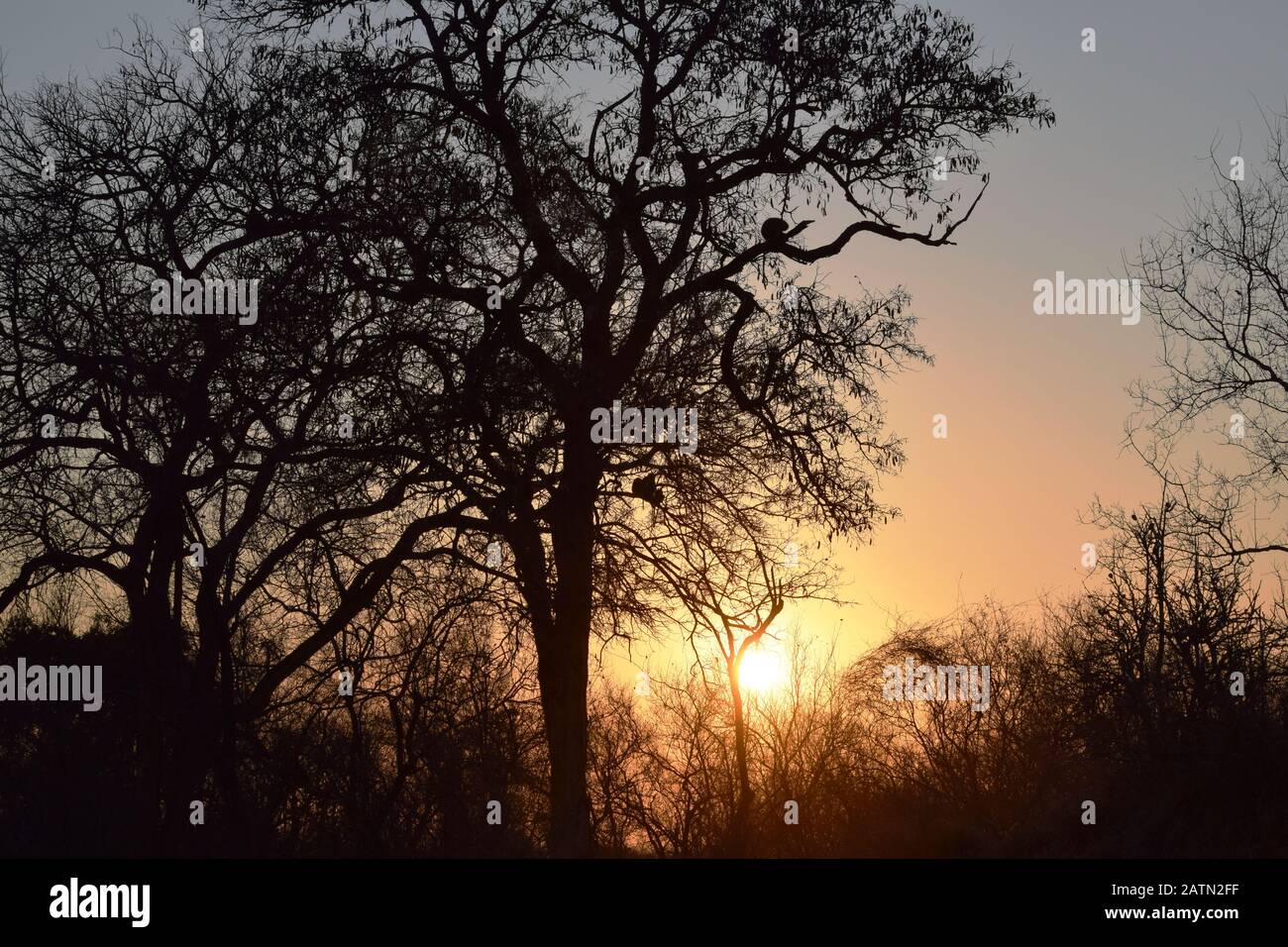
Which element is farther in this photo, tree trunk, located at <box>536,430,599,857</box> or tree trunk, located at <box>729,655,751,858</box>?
tree trunk, located at <box>536,430,599,857</box>

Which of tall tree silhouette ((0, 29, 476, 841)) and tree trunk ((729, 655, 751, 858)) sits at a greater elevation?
tall tree silhouette ((0, 29, 476, 841))

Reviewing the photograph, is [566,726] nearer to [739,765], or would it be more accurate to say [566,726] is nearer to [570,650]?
[570,650]

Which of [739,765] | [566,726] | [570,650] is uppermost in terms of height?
[570,650]

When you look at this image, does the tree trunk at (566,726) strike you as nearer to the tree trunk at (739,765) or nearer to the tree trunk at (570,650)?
the tree trunk at (570,650)

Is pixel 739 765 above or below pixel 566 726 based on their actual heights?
below

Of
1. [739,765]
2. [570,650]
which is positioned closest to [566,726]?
[570,650]

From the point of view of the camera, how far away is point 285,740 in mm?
11773

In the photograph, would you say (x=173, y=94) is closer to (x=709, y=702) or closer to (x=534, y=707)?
(x=534, y=707)

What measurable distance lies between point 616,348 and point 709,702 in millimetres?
7976

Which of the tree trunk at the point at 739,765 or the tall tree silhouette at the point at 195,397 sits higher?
the tall tree silhouette at the point at 195,397

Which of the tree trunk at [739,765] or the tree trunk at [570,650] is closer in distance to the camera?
the tree trunk at [739,765]

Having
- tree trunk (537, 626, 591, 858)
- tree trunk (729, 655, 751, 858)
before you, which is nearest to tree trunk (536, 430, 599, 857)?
tree trunk (537, 626, 591, 858)

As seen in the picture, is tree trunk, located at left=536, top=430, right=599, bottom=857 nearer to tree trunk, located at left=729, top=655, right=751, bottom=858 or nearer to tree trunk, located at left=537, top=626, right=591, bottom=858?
tree trunk, located at left=537, top=626, right=591, bottom=858

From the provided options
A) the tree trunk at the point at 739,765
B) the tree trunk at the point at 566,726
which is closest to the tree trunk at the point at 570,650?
the tree trunk at the point at 566,726
